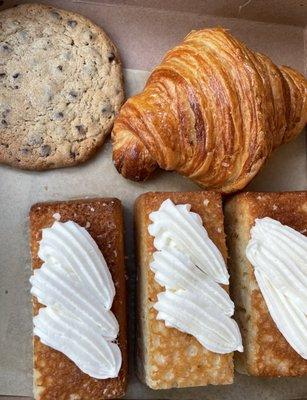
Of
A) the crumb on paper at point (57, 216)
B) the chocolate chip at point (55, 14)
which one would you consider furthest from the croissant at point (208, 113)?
the chocolate chip at point (55, 14)

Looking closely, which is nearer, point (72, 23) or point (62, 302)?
point (62, 302)

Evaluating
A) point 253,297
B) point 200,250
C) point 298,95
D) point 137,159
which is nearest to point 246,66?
point 298,95

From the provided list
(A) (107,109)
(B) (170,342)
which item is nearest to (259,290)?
(B) (170,342)

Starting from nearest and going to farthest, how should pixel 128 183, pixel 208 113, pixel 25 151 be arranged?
pixel 208 113, pixel 25 151, pixel 128 183

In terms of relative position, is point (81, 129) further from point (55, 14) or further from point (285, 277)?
point (285, 277)

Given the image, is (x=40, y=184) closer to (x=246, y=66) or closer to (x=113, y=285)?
(x=113, y=285)

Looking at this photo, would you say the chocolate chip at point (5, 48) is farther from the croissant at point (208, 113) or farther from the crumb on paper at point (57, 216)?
the crumb on paper at point (57, 216)

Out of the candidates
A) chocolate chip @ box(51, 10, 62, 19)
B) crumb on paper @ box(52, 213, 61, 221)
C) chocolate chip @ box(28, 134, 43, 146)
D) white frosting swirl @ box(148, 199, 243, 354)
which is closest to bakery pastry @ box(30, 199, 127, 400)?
crumb on paper @ box(52, 213, 61, 221)

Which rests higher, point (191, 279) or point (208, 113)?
point (208, 113)

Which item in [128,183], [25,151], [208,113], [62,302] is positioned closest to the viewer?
[62,302]
